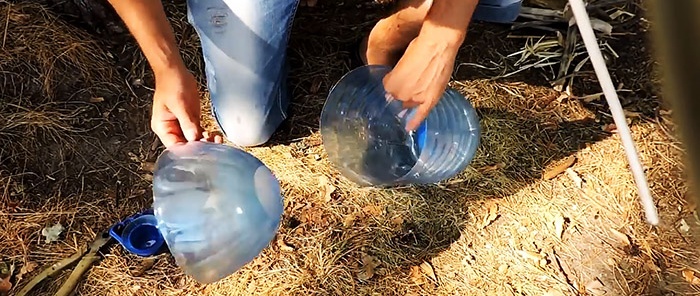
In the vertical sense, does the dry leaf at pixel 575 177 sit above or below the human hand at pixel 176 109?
below

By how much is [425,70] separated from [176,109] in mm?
415

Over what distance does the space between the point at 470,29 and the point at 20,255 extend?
1.11 m

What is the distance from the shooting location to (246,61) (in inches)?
57.3

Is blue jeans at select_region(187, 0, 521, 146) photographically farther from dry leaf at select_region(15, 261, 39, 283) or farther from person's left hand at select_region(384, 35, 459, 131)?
dry leaf at select_region(15, 261, 39, 283)

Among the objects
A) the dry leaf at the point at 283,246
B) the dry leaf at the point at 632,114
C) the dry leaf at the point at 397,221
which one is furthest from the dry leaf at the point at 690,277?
the dry leaf at the point at 283,246

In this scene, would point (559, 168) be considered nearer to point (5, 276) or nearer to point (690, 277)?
point (690, 277)

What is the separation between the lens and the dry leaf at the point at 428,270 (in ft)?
4.86

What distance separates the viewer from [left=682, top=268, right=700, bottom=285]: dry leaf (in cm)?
150

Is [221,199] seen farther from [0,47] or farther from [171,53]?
[0,47]

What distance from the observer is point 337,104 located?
1517 mm

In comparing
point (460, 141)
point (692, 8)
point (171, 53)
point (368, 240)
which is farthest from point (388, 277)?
point (692, 8)

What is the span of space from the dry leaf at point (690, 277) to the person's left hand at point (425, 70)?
70cm

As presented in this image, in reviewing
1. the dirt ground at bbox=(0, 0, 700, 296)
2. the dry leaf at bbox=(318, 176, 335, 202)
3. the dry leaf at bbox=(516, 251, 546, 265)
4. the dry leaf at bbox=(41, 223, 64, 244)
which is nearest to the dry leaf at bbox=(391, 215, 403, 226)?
the dirt ground at bbox=(0, 0, 700, 296)

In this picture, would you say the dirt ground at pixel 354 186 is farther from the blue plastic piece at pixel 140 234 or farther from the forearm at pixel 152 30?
→ the forearm at pixel 152 30
